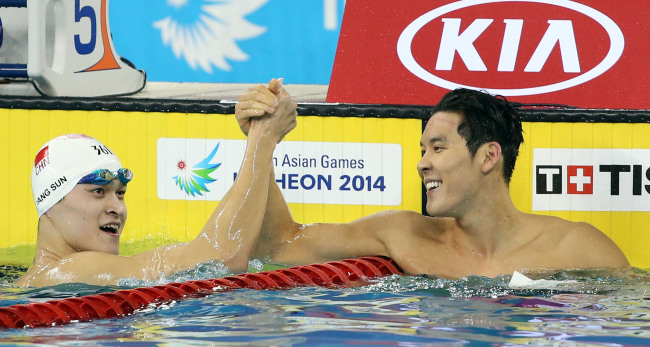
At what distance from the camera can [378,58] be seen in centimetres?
461

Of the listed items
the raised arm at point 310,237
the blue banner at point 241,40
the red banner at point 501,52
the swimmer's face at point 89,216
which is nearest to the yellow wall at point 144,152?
the red banner at point 501,52

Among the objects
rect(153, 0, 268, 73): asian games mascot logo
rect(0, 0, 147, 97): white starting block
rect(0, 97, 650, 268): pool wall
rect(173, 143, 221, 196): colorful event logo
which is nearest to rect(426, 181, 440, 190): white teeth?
rect(0, 97, 650, 268): pool wall

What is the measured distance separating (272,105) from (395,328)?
0.83m

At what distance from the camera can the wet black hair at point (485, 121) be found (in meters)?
3.42

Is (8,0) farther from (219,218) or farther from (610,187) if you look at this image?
(610,187)

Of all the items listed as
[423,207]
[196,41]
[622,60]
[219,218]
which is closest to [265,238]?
[219,218]

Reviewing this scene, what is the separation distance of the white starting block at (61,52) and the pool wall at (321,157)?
275mm

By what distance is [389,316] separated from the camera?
301 cm

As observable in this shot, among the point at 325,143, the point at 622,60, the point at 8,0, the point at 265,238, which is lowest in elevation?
the point at 265,238

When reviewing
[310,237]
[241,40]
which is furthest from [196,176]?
[241,40]

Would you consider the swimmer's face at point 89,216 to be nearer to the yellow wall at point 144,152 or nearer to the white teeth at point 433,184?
the white teeth at point 433,184

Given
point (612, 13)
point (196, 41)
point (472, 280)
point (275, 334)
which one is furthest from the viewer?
point (196, 41)

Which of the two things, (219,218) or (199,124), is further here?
(199,124)

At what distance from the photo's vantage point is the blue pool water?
8.87 feet
